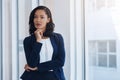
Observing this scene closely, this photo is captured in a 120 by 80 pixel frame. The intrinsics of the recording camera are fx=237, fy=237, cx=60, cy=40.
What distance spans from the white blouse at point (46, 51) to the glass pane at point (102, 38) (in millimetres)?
1271

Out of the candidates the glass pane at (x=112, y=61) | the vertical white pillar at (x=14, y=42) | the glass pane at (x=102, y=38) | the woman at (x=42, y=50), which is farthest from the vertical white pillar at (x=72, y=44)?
the woman at (x=42, y=50)

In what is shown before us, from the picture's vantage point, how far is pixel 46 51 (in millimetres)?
1920

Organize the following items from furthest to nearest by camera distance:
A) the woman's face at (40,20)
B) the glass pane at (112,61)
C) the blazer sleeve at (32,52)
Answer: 1. the glass pane at (112,61)
2. the woman's face at (40,20)
3. the blazer sleeve at (32,52)

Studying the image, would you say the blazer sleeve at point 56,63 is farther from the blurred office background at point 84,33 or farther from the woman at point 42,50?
the blurred office background at point 84,33

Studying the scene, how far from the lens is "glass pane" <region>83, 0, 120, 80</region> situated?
2.98m

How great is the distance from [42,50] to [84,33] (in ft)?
4.52

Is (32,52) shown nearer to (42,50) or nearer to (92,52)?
(42,50)

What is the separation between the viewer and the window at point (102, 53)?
9.84ft

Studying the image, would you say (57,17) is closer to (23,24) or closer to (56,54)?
(23,24)

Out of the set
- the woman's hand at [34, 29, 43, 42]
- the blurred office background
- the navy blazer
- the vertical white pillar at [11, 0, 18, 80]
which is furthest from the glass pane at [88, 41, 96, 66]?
the woman's hand at [34, 29, 43, 42]

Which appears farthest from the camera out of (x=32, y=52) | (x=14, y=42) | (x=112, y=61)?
(x=112, y=61)

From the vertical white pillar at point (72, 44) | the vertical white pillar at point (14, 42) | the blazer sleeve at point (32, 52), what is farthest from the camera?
the vertical white pillar at point (72, 44)

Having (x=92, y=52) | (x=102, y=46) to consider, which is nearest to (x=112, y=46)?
(x=102, y=46)

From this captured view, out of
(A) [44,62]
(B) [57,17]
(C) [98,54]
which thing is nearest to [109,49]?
(C) [98,54]
